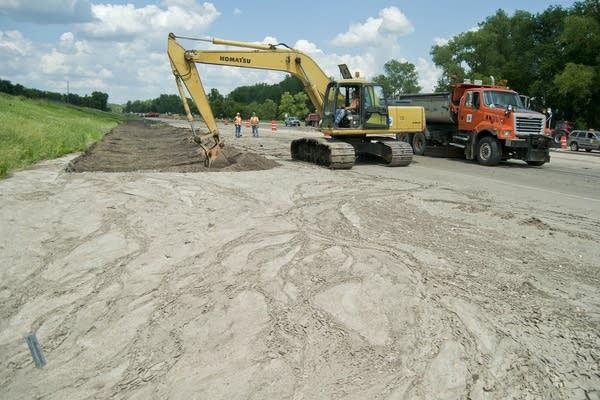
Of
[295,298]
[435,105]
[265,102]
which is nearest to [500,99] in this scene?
[435,105]

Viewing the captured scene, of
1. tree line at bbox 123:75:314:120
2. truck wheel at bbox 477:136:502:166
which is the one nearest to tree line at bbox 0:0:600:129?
truck wheel at bbox 477:136:502:166

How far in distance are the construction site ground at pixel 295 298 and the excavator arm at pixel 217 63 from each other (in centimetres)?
590

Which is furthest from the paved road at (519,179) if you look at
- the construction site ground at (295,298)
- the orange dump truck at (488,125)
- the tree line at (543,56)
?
the tree line at (543,56)

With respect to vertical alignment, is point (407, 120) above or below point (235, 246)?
above

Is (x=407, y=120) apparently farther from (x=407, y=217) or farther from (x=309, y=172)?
(x=407, y=217)

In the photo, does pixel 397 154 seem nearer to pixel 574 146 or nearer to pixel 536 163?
pixel 536 163

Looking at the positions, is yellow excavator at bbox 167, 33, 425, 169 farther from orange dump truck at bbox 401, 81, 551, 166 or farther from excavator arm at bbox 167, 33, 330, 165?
orange dump truck at bbox 401, 81, 551, 166

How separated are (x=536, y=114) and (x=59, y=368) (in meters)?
16.4

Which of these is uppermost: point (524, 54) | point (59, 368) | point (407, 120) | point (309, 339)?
point (524, 54)

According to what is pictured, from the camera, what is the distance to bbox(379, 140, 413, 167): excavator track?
15898 mm

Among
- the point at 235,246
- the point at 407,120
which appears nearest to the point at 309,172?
the point at 407,120

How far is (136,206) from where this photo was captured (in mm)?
8734

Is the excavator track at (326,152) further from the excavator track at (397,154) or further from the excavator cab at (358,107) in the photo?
the excavator track at (397,154)

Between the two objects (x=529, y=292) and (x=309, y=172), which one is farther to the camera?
(x=309, y=172)
